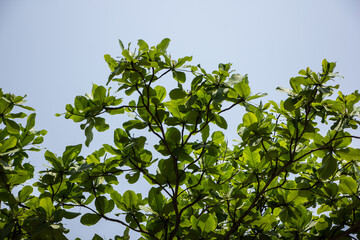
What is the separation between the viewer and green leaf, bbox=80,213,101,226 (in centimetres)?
304

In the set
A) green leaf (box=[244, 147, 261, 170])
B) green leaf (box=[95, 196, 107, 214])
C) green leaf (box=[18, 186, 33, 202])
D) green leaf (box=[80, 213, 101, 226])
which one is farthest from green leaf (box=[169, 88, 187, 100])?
green leaf (box=[18, 186, 33, 202])

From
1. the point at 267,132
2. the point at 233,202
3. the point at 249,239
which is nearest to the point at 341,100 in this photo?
the point at 267,132

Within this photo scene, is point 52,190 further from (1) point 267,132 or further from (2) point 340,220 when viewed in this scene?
(2) point 340,220

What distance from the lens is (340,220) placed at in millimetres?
3135

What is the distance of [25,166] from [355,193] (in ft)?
10.6

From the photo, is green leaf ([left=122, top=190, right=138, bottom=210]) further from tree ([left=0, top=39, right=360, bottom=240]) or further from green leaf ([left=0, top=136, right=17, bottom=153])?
green leaf ([left=0, top=136, right=17, bottom=153])

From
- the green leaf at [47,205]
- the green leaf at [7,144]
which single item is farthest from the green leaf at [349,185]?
the green leaf at [7,144]

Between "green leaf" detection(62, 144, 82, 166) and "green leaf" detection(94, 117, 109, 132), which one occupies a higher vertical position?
"green leaf" detection(94, 117, 109, 132)

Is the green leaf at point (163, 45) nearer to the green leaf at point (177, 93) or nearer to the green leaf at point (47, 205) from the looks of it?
the green leaf at point (177, 93)

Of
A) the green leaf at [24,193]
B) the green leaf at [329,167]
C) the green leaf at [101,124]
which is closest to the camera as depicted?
the green leaf at [329,167]

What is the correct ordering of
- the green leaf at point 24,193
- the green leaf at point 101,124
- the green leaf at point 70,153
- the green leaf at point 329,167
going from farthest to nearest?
the green leaf at point 24,193, the green leaf at point 70,153, the green leaf at point 101,124, the green leaf at point 329,167

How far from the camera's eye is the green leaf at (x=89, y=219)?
3.04m

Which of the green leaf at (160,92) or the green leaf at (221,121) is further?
the green leaf at (160,92)

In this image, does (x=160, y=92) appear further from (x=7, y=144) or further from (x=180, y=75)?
(x=7, y=144)
